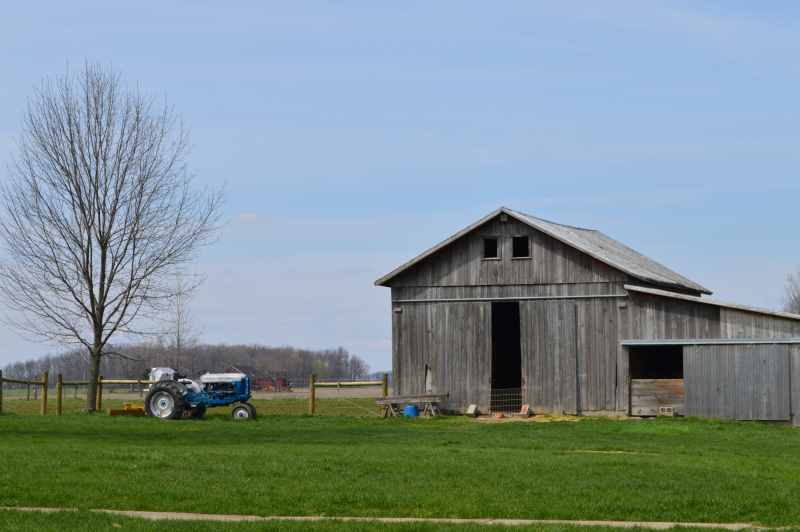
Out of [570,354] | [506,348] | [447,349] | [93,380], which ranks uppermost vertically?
[506,348]

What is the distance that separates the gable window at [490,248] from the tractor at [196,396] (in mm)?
9699

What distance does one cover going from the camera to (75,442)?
25297mm

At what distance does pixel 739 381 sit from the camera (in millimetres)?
38594

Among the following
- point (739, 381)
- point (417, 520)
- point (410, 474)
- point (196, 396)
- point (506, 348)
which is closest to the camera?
point (417, 520)

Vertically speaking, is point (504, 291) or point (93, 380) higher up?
point (504, 291)

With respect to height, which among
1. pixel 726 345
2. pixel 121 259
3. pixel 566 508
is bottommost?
pixel 566 508

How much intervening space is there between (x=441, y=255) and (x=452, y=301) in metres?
1.72

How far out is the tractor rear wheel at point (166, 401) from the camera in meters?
37.4

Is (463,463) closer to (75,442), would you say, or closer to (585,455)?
(585,455)

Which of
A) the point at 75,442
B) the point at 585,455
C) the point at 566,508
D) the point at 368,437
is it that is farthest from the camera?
the point at 368,437

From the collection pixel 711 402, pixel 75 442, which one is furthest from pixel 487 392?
pixel 75 442

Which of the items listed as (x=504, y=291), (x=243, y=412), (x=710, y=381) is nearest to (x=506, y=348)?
(x=504, y=291)

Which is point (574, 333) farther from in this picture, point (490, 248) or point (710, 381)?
point (710, 381)

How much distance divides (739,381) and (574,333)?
226 inches
